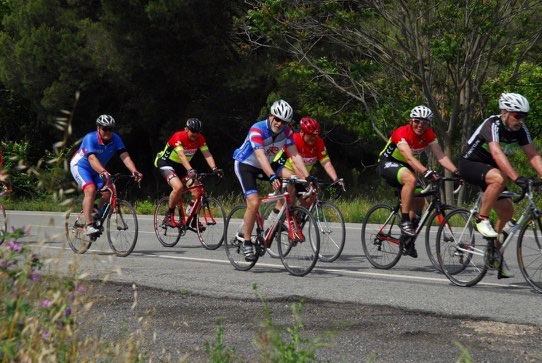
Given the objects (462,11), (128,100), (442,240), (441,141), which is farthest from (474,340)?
(128,100)

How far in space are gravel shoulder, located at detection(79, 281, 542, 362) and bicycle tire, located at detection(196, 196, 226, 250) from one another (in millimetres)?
4926

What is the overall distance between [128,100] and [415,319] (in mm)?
25321

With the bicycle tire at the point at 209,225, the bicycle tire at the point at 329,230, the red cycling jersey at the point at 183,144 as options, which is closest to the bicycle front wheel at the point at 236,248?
the bicycle tire at the point at 329,230

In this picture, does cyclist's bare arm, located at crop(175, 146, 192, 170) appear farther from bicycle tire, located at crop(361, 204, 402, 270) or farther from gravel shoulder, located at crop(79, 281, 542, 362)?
gravel shoulder, located at crop(79, 281, 542, 362)

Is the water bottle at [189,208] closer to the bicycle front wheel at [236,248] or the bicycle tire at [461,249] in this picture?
the bicycle front wheel at [236,248]

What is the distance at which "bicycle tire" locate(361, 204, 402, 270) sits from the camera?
436 inches

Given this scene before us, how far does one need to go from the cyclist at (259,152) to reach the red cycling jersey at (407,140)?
1.05m

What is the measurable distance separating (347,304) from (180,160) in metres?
6.30

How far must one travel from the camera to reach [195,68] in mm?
29969

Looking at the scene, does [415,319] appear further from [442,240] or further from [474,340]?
[442,240]

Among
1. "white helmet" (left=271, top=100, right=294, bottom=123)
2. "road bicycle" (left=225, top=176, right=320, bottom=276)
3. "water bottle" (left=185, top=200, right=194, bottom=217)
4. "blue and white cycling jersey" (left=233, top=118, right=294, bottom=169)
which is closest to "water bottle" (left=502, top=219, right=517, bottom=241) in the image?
"road bicycle" (left=225, top=176, right=320, bottom=276)

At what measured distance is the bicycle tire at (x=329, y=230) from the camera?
11.4 m

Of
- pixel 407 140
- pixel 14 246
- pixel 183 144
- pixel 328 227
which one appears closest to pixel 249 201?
pixel 328 227

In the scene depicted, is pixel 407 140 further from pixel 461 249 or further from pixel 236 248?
pixel 236 248
